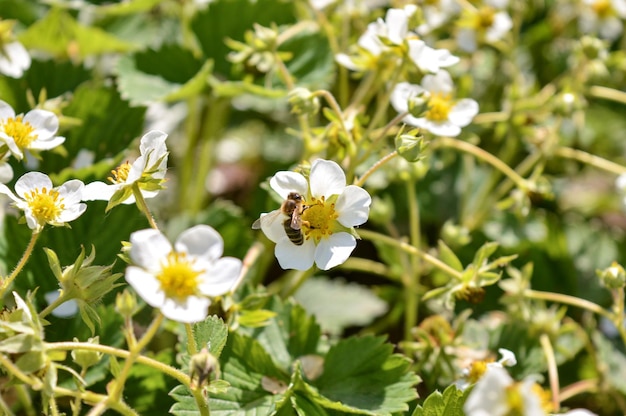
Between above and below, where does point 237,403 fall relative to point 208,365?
below

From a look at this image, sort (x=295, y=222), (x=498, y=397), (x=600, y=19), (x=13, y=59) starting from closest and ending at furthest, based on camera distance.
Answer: (x=498, y=397), (x=295, y=222), (x=13, y=59), (x=600, y=19)

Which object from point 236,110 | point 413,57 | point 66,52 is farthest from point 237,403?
point 236,110

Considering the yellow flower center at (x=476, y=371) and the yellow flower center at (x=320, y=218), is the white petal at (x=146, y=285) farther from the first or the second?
the yellow flower center at (x=476, y=371)

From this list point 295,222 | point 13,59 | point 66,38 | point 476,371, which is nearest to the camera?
point 295,222

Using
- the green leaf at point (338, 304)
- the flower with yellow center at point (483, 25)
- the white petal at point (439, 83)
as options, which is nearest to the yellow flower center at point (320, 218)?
the white petal at point (439, 83)

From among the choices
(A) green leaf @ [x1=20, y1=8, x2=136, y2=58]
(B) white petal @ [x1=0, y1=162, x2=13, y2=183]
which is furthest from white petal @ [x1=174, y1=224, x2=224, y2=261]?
(A) green leaf @ [x1=20, y1=8, x2=136, y2=58]

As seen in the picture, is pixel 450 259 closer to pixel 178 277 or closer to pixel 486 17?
pixel 178 277

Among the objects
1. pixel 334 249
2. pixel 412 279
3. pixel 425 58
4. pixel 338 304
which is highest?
pixel 425 58

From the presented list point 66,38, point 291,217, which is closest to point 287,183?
point 291,217

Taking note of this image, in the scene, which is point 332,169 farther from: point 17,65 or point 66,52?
point 66,52
